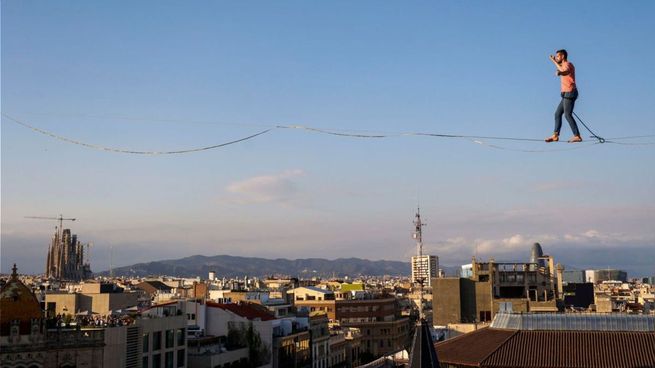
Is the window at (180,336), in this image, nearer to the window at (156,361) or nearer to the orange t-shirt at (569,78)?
the window at (156,361)

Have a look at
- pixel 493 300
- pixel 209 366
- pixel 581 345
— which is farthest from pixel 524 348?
pixel 493 300

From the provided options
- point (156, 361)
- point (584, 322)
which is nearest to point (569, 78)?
point (584, 322)

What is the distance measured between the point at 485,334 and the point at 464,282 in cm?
4555

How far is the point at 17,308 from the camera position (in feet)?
134

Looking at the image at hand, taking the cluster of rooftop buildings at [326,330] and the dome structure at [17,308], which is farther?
the cluster of rooftop buildings at [326,330]

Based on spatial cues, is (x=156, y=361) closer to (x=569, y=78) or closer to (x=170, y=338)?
(x=170, y=338)

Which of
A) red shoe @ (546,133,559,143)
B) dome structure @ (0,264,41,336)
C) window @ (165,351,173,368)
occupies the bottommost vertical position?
window @ (165,351,173,368)

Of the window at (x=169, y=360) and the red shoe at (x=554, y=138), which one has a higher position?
the red shoe at (x=554, y=138)

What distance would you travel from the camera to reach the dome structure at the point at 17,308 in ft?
131

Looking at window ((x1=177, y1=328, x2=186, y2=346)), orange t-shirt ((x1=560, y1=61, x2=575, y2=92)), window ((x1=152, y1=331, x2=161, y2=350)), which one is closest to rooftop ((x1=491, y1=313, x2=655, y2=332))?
window ((x1=177, y1=328, x2=186, y2=346))

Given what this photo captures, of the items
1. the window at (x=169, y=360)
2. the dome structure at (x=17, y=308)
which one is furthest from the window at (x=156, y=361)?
the dome structure at (x=17, y=308)

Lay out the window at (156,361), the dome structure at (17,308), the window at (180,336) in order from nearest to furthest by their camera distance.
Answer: the dome structure at (17,308) < the window at (156,361) < the window at (180,336)

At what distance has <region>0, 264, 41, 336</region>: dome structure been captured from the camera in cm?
4006

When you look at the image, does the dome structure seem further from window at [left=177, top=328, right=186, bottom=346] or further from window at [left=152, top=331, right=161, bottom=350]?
window at [left=177, top=328, right=186, bottom=346]
